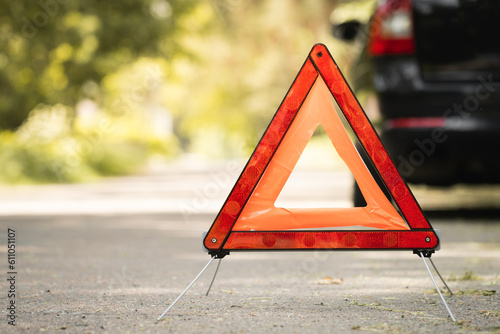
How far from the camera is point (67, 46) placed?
19047 mm

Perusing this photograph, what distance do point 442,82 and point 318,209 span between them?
363cm

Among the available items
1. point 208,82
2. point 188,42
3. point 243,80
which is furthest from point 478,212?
point 208,82

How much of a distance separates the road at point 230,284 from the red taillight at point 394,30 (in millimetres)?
1731

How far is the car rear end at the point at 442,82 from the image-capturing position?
727cm

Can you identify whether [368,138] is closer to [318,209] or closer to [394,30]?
[318,209]

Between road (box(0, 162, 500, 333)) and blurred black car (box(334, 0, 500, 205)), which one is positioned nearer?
road (box(0, 162, 500, 333))

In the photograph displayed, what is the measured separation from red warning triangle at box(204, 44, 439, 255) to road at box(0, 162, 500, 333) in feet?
1.11

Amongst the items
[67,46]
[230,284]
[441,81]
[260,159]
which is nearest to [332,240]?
[260,159]

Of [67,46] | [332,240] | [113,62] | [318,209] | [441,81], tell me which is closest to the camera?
[332,240]

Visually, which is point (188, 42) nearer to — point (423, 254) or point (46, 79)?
point (46, 79)

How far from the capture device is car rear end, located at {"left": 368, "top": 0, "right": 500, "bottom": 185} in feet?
23.9

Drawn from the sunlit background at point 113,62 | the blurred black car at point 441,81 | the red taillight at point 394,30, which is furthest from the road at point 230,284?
the sunlit background at point 113,62

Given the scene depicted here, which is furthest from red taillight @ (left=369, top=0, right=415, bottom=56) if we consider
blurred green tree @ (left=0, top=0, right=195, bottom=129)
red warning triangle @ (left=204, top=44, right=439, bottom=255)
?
blurred green tree @ (left=0, top=0, right=195, bottom=129)

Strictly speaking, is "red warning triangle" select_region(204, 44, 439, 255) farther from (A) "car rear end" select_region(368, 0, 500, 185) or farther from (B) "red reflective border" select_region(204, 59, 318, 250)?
(A) "car rear end" select_region(368, 0, 500, 185)
